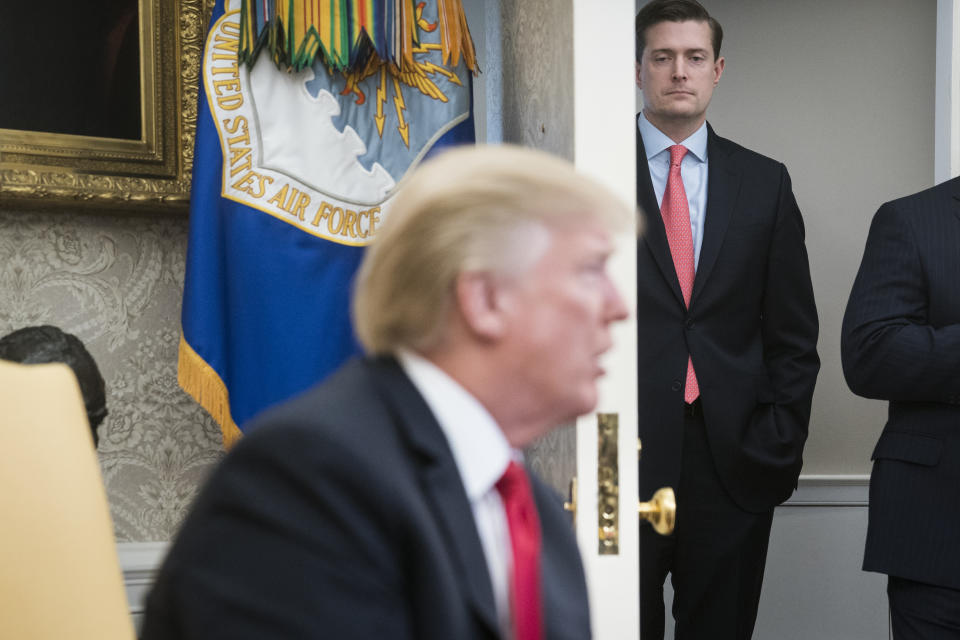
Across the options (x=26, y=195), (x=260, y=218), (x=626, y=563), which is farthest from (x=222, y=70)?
(x=626, y=563)

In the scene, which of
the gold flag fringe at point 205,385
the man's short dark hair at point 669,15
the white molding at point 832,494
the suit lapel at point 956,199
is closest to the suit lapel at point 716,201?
the man's short dark hair at point 669,15

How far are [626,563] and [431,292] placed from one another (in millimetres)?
929

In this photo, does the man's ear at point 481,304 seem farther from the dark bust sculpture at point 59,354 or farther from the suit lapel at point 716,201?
the suit lapel at point 716,201

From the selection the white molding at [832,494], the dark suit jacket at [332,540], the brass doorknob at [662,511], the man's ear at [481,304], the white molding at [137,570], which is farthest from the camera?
the white molding at [832,494]

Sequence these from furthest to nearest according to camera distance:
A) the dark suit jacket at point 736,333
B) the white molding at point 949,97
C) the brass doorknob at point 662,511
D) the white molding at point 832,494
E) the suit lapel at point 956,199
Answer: the white molding at point 832,494 → the white molding at point 949,97 → the dark suit jacket at point 736,333 → the suit lapel at point 956,199 → the brass doorknob at point 662,511

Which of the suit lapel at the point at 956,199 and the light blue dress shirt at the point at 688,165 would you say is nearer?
the suit lapel at the point at 956,199

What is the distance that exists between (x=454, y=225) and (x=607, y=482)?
0.90 meters

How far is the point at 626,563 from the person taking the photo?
1.62 metres

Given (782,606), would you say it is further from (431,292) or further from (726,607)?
(431,292)

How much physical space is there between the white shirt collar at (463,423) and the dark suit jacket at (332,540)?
0.03 meters

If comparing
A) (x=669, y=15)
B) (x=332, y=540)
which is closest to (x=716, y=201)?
(x=669, y=15)

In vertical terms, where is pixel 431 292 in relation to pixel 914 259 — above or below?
above

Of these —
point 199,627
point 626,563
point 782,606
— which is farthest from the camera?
point 782,606

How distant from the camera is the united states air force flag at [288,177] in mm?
2342
